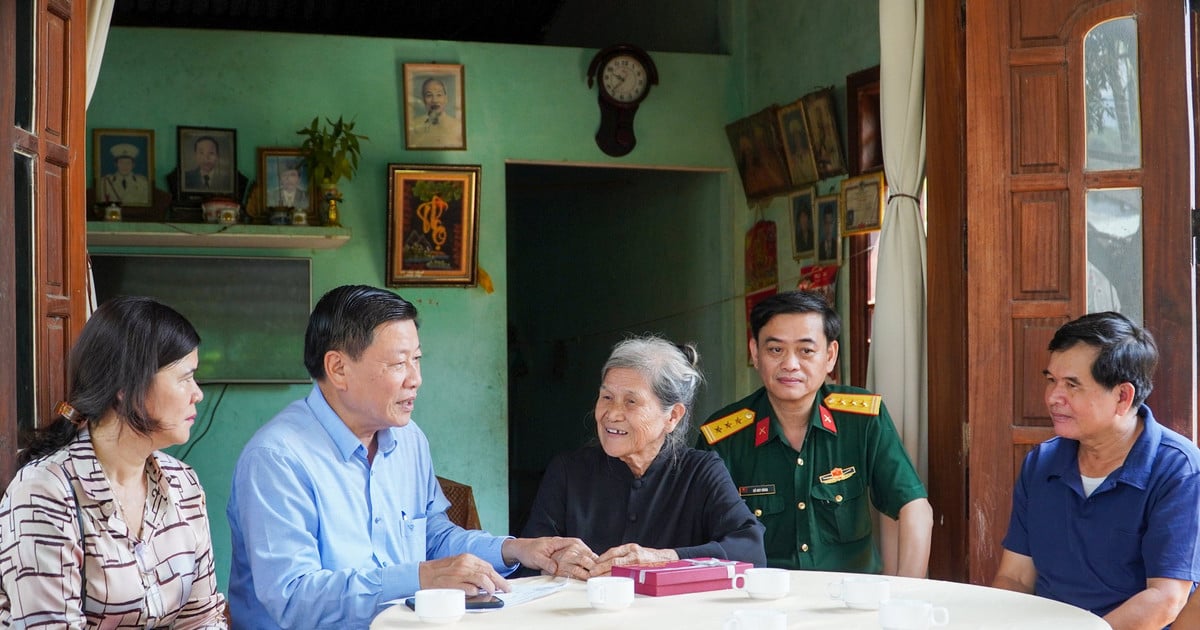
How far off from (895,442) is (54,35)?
2.90 metres

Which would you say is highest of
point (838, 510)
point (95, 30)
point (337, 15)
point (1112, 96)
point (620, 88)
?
point (337, 15)

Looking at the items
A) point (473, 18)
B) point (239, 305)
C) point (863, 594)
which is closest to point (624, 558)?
point (863, 594)

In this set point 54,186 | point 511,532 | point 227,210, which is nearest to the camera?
point 54,186

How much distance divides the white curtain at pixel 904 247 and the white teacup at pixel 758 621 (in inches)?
92.6

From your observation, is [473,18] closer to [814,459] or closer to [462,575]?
[814,459]

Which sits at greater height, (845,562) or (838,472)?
(838,472)

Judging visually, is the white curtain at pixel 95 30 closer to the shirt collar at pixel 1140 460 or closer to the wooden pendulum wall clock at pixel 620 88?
the shirt collar at pixel 1140 460

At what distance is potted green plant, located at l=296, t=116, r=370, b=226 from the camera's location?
21.4 ft

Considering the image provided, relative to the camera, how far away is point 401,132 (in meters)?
6.91

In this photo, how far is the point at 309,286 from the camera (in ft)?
22.2

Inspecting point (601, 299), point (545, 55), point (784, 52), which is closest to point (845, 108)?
point (784, 52)

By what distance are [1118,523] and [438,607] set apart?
1.89 metres

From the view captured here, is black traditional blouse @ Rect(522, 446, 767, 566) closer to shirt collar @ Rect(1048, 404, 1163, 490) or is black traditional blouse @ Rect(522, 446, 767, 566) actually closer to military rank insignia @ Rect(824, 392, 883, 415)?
military rank insignia @ Rect(824, 392, 883, 415)

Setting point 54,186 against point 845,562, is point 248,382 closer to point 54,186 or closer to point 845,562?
point 54,186
